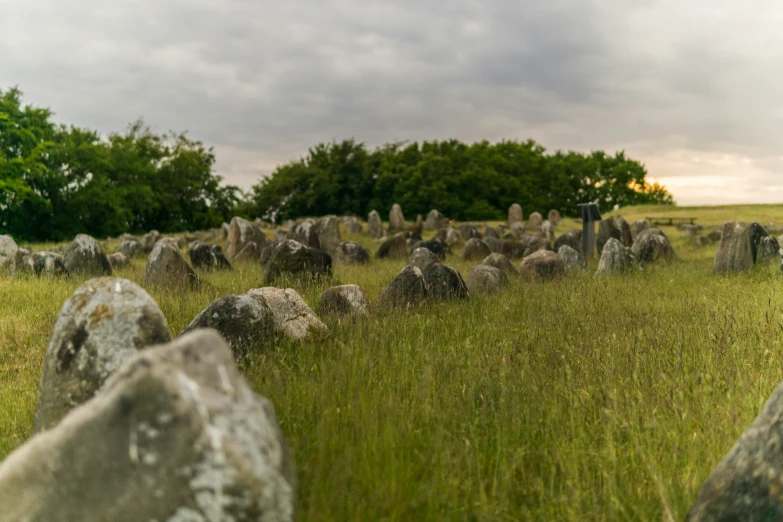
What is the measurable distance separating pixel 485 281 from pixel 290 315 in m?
4.68

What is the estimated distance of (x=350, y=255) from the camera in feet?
55.3

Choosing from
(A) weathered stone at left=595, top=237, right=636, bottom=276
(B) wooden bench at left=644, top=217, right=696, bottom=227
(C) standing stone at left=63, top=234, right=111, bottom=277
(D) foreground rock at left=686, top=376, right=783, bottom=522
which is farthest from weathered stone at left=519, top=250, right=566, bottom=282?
(B) wooden bench at left=644, top=217, right=696, bottom=227

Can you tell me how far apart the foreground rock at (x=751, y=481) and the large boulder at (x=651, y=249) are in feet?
42.8

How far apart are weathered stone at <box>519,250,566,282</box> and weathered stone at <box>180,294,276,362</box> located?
7095mm

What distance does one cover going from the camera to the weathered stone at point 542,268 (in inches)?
483

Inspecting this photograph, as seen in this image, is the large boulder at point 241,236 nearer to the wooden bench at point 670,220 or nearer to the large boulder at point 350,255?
the large boulder at point 350,255

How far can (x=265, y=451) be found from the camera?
2.18m

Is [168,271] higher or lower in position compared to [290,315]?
higher

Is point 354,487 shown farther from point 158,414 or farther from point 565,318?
point 565,318

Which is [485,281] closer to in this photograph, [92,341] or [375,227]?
[92,341]

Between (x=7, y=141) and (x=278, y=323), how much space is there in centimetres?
3078

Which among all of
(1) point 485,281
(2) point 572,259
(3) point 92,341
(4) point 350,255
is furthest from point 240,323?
(4) point 350,255

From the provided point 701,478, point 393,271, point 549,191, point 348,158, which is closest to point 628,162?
point 549,191

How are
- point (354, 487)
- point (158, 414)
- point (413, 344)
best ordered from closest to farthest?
point (158, 414), point (354, 487), point (413, 344)
